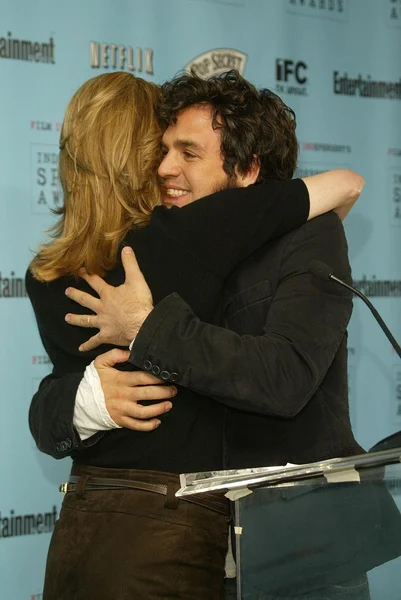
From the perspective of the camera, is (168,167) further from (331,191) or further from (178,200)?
(331,191)

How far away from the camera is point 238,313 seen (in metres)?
1.31

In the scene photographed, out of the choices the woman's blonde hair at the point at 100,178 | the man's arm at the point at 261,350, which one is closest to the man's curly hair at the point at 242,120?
the woman's blonde hair at the point at 100,178

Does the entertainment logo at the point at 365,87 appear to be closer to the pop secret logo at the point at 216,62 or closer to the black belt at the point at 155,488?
the pop secret logo at the point at 216,62

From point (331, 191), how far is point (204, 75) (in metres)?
1.15

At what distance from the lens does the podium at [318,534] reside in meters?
0.91

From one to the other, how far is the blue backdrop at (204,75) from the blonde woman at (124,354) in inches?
31.9

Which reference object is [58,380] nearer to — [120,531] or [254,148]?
[120,531]

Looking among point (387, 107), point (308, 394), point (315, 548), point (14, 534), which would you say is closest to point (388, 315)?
point (387, 107)

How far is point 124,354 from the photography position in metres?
1.24

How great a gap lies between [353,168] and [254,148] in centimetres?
126

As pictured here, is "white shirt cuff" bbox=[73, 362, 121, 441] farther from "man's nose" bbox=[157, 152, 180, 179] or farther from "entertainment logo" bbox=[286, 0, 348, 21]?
"entertainment logo" bbox=[286, 0, 348, 21]

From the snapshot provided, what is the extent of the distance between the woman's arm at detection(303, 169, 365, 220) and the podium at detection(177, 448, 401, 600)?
522mm

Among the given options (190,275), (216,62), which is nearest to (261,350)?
(190,275)

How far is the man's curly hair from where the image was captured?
1.47 metres
